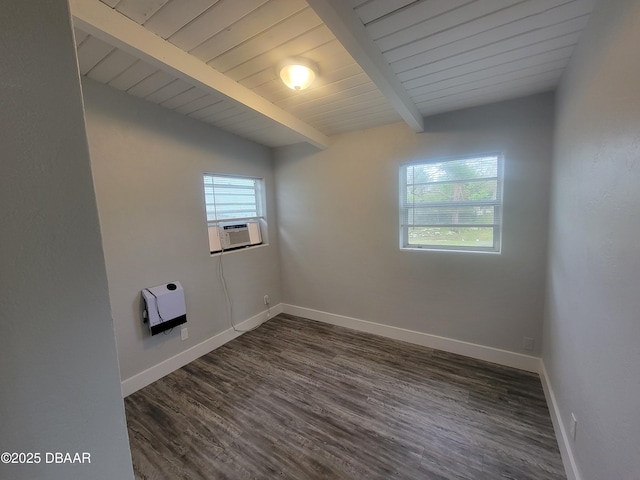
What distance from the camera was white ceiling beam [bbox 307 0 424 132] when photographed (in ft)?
3.77

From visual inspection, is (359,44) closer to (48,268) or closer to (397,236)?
(48,268)

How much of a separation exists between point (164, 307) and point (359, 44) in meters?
2.45

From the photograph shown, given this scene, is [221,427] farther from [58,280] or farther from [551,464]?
[551,464]

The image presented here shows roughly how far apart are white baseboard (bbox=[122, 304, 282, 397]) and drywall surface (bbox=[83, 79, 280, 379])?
5 cm

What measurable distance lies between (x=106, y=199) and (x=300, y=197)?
1976 mm

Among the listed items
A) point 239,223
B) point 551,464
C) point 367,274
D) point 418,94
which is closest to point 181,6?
point 418,94

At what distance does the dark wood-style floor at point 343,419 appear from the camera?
5.03 ft

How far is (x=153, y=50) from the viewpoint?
145 centimetres

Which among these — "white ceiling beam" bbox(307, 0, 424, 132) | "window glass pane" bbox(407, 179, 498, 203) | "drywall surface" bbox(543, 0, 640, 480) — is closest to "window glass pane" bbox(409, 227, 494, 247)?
"window glass pane" bbox(407, 179, 498, 203)

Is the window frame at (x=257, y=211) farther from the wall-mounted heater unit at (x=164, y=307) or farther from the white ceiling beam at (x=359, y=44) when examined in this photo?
the white ceiling beam at (x=359, y=44)

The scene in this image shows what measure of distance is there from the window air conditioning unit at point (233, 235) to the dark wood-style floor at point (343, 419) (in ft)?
3.86

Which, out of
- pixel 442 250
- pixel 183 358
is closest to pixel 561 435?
pixel 442 250

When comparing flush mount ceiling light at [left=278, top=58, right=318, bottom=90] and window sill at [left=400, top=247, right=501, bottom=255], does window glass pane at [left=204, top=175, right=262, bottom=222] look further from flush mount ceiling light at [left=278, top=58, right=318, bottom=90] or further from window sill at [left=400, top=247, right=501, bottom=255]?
window sill at [left=400, top=247, right=501, bottom=255]

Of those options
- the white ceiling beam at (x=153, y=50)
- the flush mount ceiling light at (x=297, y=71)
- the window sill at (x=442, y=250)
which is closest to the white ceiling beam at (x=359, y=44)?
the flush mount ceiling light at (x=297, y=71)
